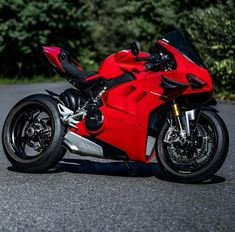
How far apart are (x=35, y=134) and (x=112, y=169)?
0.97 m

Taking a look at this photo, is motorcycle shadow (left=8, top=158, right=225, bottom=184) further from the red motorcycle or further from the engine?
the engine

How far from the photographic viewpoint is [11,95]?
70.6ft

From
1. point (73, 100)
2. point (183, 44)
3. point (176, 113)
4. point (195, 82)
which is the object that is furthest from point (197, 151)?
point (73, 100)

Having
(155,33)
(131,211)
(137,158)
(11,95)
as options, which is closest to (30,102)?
(137,158)

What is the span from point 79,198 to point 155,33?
3489cm

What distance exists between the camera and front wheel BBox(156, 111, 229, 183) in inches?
260

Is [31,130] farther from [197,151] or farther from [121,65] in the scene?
[197,151]

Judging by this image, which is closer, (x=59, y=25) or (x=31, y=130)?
(x=31, y=130)

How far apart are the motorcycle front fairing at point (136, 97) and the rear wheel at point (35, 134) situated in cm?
35

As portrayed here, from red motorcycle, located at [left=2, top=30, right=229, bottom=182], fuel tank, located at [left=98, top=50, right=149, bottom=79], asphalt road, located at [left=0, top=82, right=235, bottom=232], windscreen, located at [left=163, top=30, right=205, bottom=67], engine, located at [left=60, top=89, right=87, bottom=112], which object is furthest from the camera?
engine, located at [left=60, top=89, right=87, bottom=112]

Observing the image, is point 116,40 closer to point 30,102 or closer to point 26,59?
point 26,59

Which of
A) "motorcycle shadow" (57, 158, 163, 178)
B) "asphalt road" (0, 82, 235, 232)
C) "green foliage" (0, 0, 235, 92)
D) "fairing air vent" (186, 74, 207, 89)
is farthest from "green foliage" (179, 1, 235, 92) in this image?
"fairing air vent" (186, 74, 207, 89)

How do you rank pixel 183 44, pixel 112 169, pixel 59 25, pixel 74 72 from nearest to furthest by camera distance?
1. pixel 183 44
2. pixel 74 72
3. pixel 112 169
4. pixel 59 25

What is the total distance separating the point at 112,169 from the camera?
25.8 ft
